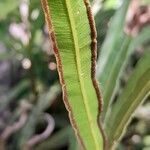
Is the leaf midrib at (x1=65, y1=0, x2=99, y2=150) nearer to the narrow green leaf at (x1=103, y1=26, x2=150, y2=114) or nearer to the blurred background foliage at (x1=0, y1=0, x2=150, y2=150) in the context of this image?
the narrow green leaf at (x1=103, y1=26, x2=150, y2=114)

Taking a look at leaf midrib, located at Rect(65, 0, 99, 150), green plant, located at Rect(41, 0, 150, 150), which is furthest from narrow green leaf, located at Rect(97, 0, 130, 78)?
leaf midrib, located at Rect(65, 0, 99, 150)

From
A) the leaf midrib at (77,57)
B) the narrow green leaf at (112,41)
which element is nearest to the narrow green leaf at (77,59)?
the leaf midrib at (77,57)

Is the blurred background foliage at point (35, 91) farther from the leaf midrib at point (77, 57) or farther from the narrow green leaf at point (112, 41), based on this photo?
the leaf midrib at point (77, 57)

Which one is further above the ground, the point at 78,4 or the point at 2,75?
the point at 78,4

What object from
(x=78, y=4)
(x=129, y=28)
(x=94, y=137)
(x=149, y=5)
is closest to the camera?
(x=78, y=4)

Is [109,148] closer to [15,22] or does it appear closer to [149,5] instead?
[149,5]

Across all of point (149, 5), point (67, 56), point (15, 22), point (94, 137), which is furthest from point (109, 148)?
point (15, 22)
